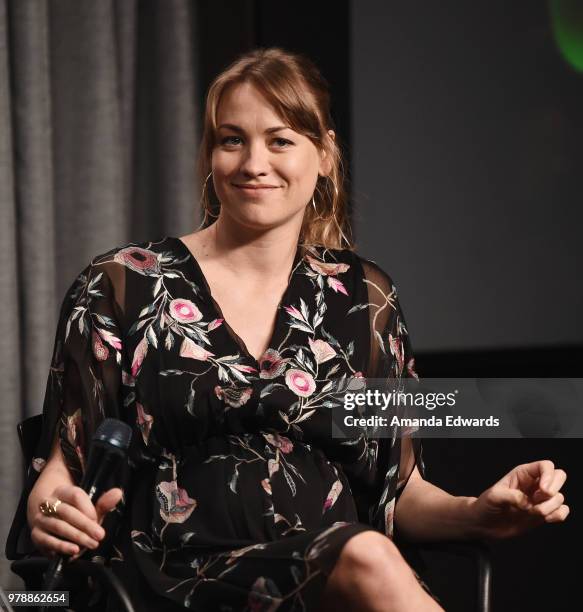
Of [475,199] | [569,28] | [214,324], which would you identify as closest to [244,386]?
[214,324]

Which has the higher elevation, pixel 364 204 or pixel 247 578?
pixel 364 204

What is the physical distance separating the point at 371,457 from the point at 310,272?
360 millimetres

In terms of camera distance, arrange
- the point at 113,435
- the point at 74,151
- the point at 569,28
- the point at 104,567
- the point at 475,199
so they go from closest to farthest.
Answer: the point at 113,435
the point at 104,567
the point at 569,28
the point at 475,199
the point at 74,151

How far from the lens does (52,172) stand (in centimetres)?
261

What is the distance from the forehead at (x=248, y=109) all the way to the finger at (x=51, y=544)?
75 cm


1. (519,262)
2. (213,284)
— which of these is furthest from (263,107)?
(519,262)

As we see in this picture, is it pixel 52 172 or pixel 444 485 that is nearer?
pixel 444 485

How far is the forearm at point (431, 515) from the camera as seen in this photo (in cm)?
165

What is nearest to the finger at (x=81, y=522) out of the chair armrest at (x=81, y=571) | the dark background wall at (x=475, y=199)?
the chair armrest at (x=81, y=571)

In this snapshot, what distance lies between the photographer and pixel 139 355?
1677mm

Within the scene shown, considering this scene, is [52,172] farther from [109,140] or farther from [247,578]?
[247,578]

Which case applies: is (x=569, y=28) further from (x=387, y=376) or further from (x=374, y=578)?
(x=374, y=578)

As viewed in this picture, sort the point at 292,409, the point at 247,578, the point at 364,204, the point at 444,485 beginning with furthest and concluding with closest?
1. the point at 364,204
2. the point at 444,485
3. the point at 292,409
4. the point at 247,578

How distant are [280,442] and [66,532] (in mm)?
453
